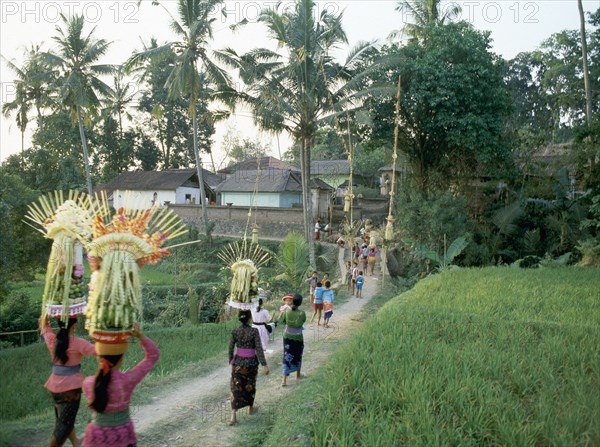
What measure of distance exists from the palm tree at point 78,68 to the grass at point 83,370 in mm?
12153

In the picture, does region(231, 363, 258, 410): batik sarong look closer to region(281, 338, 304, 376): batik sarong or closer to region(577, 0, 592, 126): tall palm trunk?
region(281, 338, 304, 376): batik sarong

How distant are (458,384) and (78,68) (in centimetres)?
2212

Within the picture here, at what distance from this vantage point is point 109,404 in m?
3.91

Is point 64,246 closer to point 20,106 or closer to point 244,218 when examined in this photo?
point 244,218

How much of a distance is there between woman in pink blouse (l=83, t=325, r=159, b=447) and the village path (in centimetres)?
139

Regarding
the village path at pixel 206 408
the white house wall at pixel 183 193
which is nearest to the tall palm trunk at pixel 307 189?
the village path at pixel 206 408

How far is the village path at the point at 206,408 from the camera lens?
17.8 ft

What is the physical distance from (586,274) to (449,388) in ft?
30.6

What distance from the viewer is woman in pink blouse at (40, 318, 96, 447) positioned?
15.6 ft

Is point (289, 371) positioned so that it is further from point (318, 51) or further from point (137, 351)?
point (318, 51)

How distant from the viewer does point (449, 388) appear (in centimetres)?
465

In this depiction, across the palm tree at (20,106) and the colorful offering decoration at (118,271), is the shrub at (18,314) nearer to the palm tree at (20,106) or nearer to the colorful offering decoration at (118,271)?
the colorful offering decoration at (118,271)

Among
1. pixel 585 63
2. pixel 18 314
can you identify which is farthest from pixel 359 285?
pixel 585 63

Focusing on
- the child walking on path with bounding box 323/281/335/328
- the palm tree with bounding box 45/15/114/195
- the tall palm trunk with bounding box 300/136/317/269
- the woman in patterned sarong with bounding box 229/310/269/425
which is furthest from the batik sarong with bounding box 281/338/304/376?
the palm tree with bounding box 45/15/114/195
